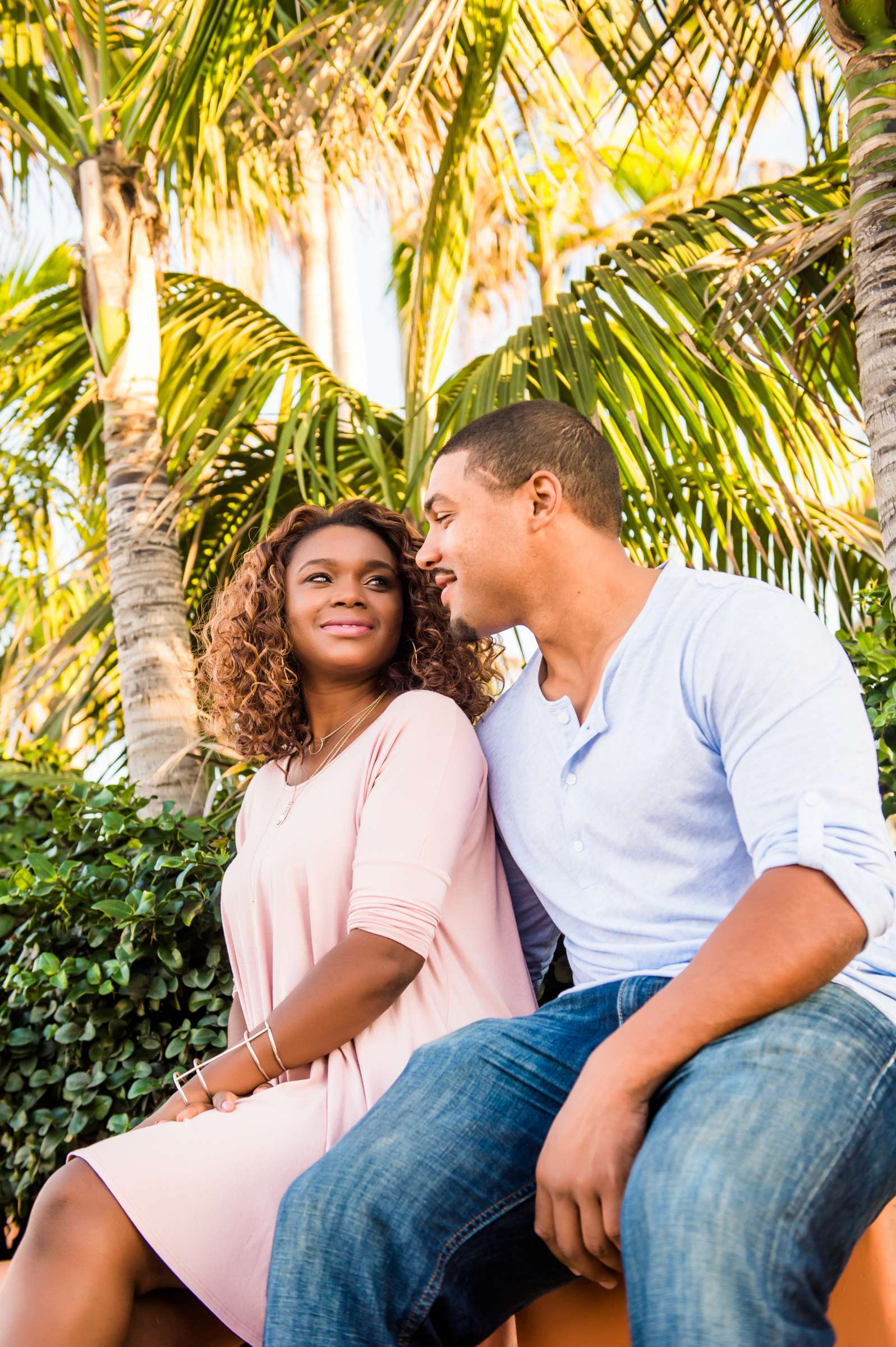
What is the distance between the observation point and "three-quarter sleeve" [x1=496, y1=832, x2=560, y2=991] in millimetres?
2318

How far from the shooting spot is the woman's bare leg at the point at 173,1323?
73.9 inches

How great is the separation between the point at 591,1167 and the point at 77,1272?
830 millimetres

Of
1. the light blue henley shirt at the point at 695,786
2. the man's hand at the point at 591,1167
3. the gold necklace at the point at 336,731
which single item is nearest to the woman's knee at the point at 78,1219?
the man's hand at the point at 591,1167

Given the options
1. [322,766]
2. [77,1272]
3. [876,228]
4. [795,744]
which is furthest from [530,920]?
[876,228]

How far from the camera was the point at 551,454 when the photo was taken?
2223 millimetres

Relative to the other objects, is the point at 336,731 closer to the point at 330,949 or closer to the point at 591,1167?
the point at 330,949

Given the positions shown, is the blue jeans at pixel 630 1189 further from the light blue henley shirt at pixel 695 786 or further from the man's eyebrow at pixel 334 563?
the man's eyebrow at pixel 334 563

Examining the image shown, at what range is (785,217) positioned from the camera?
4.05 metres

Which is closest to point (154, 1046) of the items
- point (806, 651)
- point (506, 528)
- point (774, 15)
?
point (506, 528)

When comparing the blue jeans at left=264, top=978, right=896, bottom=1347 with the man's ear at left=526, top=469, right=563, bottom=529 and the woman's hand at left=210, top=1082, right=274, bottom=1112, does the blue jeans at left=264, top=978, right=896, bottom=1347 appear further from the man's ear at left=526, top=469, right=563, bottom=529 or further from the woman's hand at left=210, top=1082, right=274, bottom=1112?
the man's ear at left=526, top=469, right=563, bottom=529

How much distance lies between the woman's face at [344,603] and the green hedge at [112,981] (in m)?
0.79

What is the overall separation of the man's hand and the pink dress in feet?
0.88

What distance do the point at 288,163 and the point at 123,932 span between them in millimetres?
3362

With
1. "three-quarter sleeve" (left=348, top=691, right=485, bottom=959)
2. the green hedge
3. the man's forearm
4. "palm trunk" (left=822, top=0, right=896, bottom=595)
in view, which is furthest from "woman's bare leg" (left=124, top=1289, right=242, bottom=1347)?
"palm trunk" (left=822, top=0, right=896, bottom=595)
